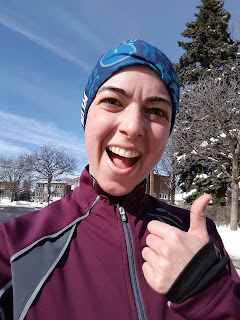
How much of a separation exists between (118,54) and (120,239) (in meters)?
0.96

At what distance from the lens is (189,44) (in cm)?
1858

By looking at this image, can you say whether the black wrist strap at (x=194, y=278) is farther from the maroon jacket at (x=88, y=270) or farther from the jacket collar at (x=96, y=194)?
the jacket collar at (x=96, y=194)

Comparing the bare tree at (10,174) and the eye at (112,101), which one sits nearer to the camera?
the eye at (112,101)

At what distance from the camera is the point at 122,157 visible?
4.09 feet

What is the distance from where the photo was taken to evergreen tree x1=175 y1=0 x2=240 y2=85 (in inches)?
659

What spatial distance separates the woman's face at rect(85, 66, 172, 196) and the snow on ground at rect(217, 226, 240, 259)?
9028mm

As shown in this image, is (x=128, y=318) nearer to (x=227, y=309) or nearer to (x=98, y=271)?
(x=98, y=271)

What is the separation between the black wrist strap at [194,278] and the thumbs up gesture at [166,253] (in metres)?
0.02

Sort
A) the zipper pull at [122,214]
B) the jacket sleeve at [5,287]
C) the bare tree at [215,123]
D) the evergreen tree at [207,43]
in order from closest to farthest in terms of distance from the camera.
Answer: the jacket sleeve at [5,287]
the zipper pull at [122,214]
the bare tree at [215,123]
the evergreen tree at [207,43]

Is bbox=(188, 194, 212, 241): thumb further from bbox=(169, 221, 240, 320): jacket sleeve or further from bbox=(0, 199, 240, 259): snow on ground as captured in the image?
bbox=(0, 199, 240, 259): snow on ground

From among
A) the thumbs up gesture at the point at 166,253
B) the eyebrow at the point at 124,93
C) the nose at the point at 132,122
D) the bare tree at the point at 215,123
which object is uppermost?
the bare tree at the point at 215,123

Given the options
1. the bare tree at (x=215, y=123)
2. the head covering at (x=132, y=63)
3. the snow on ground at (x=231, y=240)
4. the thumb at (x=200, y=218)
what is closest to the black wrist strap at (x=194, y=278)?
the thumb at (x=200, y=218)

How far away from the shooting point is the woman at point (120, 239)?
3.00ft

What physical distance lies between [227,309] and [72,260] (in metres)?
0.62
